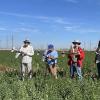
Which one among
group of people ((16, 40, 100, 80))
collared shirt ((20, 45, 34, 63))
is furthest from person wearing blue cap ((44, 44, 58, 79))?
collared shirt ((20, 45, 34, 63))

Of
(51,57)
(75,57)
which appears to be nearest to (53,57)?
(51,57)

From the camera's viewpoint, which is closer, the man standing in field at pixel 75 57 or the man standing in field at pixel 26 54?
the man standing in field at pixel 75 57

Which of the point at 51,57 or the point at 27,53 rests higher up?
the point at 27,53

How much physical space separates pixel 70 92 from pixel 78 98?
0.52m

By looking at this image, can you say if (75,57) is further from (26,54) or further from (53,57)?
(26,54)

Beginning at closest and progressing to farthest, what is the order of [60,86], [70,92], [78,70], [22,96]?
[22,96], [70,92], [60,86], [78,70]

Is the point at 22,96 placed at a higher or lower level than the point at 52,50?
lower

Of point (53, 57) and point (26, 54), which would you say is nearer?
point (53, 57)

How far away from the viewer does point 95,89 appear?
10297mm

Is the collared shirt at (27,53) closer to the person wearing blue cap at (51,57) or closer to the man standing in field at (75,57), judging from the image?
the person wearing blue cap at (51,57)

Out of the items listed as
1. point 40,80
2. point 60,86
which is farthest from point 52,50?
point 60,86

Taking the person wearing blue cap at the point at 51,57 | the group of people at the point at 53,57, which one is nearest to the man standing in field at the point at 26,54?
the group of people at the point at 53,57

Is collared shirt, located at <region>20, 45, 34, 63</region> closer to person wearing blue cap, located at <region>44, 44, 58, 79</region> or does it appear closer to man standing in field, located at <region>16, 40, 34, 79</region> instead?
man standing in field, located at <region>16, 40, 34, 79</region>

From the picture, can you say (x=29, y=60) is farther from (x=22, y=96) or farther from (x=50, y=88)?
(x=22, y=96)
